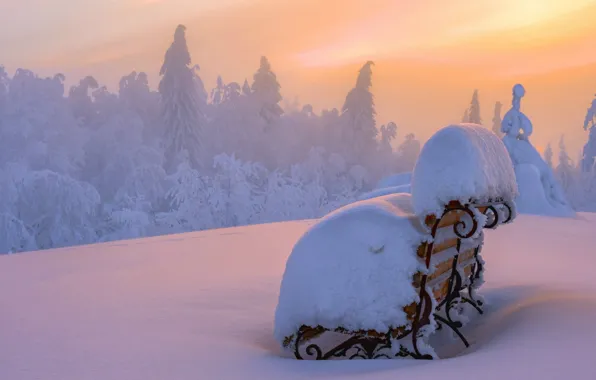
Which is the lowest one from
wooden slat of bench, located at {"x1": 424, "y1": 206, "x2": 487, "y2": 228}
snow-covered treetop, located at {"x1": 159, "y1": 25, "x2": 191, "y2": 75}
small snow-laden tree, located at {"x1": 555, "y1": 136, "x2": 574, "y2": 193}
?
small snow-laden tree, located at {"x1": 555, "y1": 136, "x2": 574, "y2": 193}

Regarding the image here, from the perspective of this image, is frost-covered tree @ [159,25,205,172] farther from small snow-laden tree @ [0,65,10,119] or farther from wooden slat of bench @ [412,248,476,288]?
wooden slat of bench @ [412,248,476,288]

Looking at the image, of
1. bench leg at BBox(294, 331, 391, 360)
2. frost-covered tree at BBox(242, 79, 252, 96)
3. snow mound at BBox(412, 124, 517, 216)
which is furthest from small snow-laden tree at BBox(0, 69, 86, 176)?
snow mound at BBox(412, 124, 517, 216)

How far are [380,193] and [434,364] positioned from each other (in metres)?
2.35

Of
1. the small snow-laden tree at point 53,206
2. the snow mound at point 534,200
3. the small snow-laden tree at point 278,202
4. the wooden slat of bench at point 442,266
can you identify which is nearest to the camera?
the wooden slat of bench at point 442,266

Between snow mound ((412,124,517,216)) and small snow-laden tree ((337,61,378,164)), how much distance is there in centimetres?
3696

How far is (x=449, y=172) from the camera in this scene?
3.61 metres

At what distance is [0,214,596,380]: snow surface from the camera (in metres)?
3.38

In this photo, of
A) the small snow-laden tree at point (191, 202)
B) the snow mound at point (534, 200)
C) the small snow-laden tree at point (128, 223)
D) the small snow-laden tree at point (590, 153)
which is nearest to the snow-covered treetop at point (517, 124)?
the snow mound at point (534, 200)

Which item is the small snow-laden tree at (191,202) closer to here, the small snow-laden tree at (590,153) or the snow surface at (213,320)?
the snow surface at (213,320)

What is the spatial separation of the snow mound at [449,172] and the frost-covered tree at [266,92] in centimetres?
3684

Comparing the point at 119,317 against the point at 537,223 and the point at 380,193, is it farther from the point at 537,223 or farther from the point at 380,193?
the point at 537,223

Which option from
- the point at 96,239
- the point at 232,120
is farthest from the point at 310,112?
the point at 96,239

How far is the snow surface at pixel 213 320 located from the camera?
338 centimetres

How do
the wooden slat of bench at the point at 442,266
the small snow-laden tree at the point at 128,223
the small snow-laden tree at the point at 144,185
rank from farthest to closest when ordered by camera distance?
the small snow-laden tree at the point at 144,185
the small snow-laden tree at the point at 128,223
the wooden slat of bench at the point at 442,266
